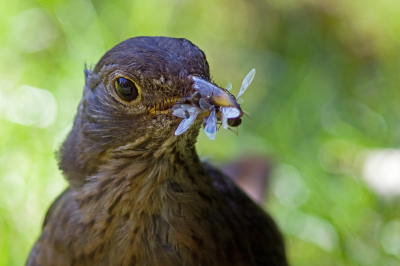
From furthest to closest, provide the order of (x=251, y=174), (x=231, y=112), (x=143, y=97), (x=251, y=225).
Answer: (x=251, y=174) → (x=251, y=225) → (x=143, y=97) → (x=231, y=112)

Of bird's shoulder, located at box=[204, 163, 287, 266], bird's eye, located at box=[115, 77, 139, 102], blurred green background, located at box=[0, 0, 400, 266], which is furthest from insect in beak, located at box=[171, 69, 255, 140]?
Answer: blurred green background, located at box=[0, 0, 400, 266]

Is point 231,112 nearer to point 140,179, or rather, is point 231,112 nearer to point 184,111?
point 184,111

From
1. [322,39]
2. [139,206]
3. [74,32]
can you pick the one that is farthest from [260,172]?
[74,32]

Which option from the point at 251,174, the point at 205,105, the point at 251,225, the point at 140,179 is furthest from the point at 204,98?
the point at 251,174

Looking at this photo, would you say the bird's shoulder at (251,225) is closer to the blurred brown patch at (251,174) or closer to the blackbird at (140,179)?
the blackbird at (140,179)

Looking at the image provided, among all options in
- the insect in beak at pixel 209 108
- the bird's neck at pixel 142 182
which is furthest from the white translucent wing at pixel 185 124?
the bird's neck at pixel 142 182

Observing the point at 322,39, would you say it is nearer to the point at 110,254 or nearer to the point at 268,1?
the point at 268,1

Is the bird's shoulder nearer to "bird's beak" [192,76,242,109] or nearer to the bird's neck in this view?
the bird's neck
